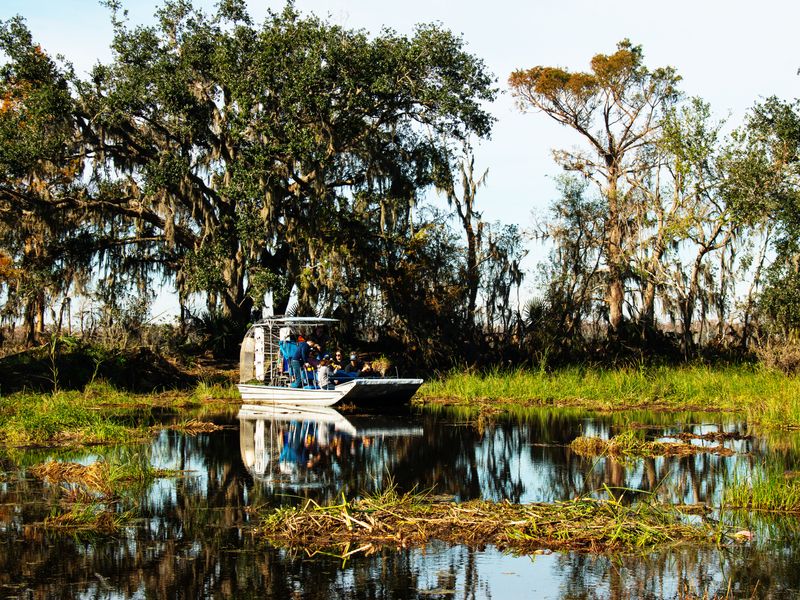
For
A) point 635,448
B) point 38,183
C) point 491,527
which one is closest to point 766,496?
point 491,527

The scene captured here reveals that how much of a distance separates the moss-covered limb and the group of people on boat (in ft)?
47.1

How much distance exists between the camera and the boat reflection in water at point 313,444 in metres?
14.1

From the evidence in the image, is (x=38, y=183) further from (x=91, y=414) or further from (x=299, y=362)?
(x=91, y=414)

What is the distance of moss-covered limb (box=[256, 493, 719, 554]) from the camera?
31.4 feet

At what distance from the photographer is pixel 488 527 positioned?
394 inches

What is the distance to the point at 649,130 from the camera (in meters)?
→ 37.3

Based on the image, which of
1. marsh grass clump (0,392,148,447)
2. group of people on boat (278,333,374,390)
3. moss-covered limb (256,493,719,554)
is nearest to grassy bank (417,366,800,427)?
group of people on boat (278,333,374,390)

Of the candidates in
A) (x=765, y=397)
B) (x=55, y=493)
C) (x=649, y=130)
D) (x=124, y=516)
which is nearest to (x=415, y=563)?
(x=124, y=516)

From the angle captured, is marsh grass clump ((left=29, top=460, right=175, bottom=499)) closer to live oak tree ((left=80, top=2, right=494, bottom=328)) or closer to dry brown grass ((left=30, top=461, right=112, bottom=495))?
dry brown grass ((left=30, top=461, right=112, bottom=495))

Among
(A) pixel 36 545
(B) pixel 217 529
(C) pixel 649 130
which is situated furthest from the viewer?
(C) pixel 649 130

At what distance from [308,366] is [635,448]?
10880mm

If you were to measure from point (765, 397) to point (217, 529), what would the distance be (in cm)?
1743

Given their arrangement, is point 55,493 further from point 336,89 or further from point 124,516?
point 336,89

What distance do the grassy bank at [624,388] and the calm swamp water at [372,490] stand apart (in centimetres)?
444
